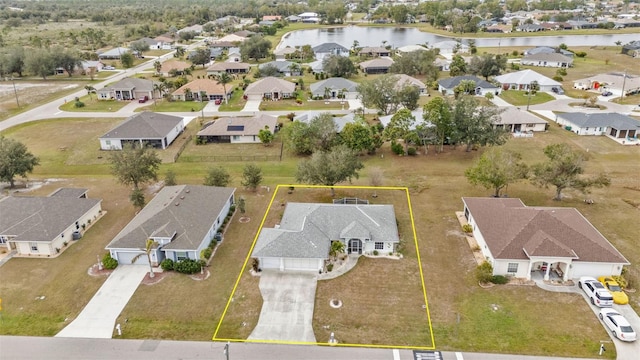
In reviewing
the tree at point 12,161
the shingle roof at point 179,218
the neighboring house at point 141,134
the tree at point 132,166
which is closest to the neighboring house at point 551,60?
the neighboring house at point 141,134

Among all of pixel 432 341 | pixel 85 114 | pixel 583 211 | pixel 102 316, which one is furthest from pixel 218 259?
pixel 85 114

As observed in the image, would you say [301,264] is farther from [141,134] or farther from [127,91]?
[127,91]

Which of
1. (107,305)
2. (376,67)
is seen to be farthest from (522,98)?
(107,305)

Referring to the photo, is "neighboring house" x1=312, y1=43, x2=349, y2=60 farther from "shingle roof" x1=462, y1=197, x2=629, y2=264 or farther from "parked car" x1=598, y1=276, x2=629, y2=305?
"parked car" x1=598, y1=276, x2=629, y2=305

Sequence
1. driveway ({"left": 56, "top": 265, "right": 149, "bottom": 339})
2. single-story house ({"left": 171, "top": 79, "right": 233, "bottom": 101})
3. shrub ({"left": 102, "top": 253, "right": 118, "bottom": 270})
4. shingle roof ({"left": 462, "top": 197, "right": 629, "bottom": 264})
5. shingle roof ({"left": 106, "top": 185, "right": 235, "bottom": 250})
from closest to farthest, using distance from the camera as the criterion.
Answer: driveway ({"left": 56, "top": 265, "right": 149, "bottom": 339}) → shingle roof ({"left": 462, "top": 197, "right": 629, "bottom": 264}) → shrub ({"left": 102, "top": 253, "right": 118, "bottom": 270}) → shingle roof ({"left": 106, "top": 185, "right": 235, "bottom": 250}) → single-story house ({"left": 171, "top": 79, "right": 233, "bottom": 101})

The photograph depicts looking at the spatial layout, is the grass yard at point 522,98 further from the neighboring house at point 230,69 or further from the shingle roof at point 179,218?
Result: the shingle roof at point 179,218

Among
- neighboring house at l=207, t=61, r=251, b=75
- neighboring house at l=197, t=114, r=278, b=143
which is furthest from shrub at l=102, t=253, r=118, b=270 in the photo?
neighboring house at l=207, t=61, r=251, b=75
